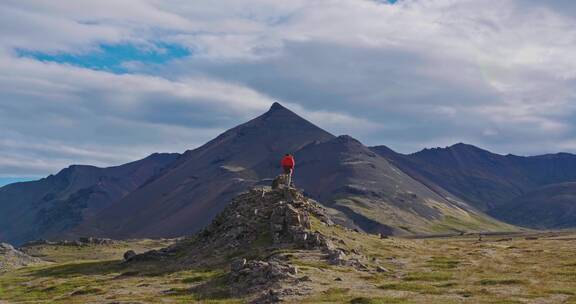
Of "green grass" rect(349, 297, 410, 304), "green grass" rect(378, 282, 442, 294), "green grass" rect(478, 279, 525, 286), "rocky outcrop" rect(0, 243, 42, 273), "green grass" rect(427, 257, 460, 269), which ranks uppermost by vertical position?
"green grass" rect(427, 257, 460, 269)

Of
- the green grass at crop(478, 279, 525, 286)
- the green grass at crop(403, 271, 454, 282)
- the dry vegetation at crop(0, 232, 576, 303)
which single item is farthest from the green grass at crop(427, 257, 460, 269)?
the green grass at crop(478, 279, 525, 286)

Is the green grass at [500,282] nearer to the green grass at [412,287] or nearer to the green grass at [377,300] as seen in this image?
the green grass at [412,287]

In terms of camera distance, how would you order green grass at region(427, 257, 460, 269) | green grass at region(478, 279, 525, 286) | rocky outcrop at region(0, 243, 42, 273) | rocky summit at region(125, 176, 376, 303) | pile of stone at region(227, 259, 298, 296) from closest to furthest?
pile of stone at region(227, 259, 298, 296), green grass at region(478, 279, 525, 286), rocky summit at region(125, 176, 376, 303), green grass at region(427, 257, 460, 269), rocky outcrop at region(0, 243, 42, 273)

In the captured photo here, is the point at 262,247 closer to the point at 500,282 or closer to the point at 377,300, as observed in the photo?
the point at 500,282

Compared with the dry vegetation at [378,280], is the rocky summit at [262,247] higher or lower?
higher

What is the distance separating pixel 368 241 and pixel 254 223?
19.8 metres

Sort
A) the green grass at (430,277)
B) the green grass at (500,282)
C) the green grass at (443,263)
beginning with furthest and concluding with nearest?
1. the green grass at (443,263)
2. the green grass at (430,277)
3. the green grass at (500,282)

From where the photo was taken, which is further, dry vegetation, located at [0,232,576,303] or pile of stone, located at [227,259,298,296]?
pile of stone, located at [227,259,298,296]

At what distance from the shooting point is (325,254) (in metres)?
79.2

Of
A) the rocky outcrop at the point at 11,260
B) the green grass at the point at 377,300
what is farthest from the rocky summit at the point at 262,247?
the rocky outcrop at the point at 11,260

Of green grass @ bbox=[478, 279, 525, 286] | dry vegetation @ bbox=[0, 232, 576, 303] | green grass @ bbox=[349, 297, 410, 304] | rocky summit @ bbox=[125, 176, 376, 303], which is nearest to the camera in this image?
green grass @ bbox=[349, 297, 410, 304]

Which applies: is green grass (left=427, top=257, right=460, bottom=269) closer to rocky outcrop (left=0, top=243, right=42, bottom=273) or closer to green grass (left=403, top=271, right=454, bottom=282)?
green grass (left=403, top=271, right=454, bottom=282)

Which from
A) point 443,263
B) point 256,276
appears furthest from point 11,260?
point 443,263

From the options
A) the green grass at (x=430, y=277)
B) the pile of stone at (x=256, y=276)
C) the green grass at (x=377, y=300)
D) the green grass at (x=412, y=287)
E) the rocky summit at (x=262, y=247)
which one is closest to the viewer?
the green grass at (x=377, y=300)
